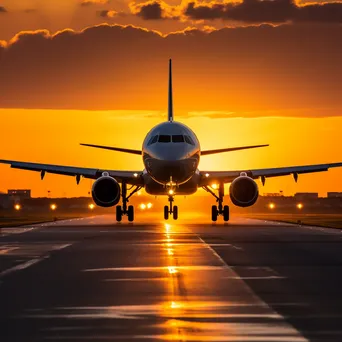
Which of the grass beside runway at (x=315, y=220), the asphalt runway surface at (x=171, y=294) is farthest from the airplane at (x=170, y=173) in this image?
the asphalt runway surface at (x=171, y=294)

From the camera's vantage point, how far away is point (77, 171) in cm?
7644

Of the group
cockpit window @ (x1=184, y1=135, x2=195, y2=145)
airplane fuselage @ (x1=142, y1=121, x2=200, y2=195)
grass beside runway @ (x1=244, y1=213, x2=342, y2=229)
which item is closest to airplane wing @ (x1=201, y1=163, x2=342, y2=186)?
grass beside runway @ (x1=244, y1=213, x2=342, y2=229)

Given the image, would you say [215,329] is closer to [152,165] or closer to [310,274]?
[310,274]

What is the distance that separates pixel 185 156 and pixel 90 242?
20656 mm

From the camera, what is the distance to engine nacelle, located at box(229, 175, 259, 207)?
2825 inches

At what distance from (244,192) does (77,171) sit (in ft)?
40.6

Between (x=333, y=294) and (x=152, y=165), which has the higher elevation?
(x=152, y=165)

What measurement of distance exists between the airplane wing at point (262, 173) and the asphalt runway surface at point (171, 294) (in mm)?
35147

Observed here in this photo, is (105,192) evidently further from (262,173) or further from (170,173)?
(262,173)

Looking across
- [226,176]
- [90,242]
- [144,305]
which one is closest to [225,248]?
[90,242]

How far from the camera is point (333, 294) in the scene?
21750mm

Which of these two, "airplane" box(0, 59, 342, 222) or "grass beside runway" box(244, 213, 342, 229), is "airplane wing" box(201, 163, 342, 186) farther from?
"grass beside runway" box(244, 213, 342, 229)

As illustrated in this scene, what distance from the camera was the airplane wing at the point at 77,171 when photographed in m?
74.8

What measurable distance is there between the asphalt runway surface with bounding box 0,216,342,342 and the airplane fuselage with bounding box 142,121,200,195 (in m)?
25.3
